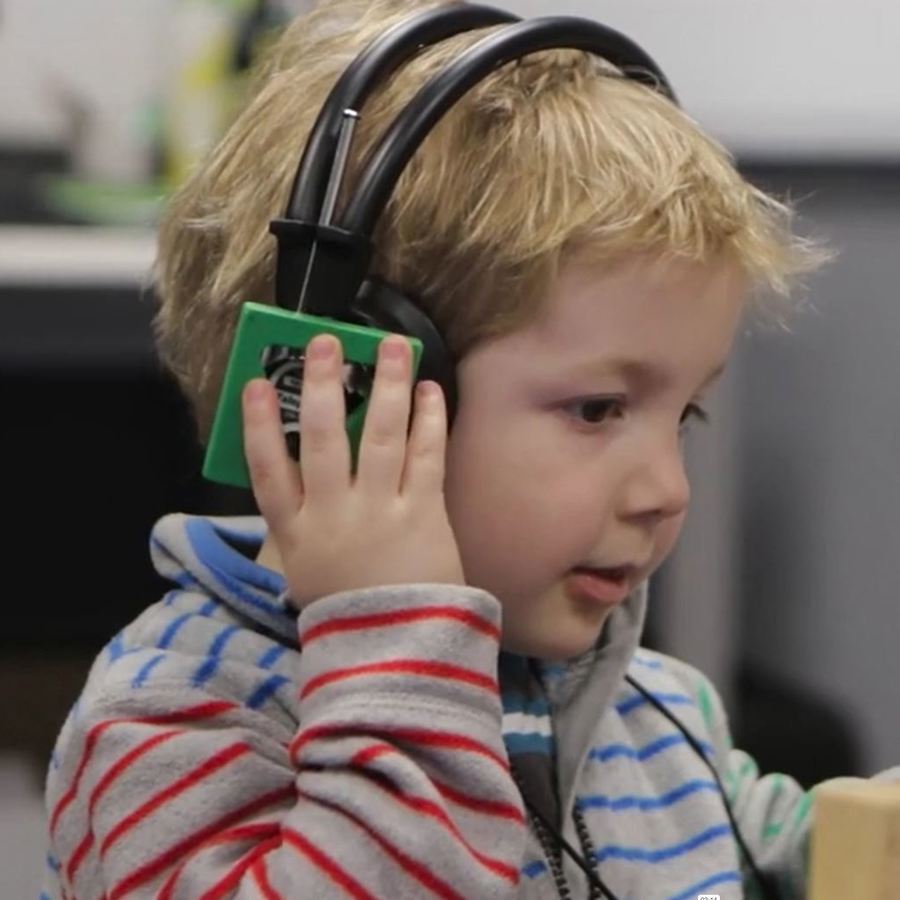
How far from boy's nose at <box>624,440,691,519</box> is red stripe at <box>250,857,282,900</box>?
0.74 feet

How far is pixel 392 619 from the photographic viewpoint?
2.32 feet

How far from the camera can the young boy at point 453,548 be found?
2.31 ft

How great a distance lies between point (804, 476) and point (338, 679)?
51.0 inches

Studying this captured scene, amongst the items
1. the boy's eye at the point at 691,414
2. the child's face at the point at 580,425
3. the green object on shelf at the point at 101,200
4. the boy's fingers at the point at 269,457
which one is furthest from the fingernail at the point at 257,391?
the green object on shelf at the point at 101,200

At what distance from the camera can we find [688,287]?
0.78 meters

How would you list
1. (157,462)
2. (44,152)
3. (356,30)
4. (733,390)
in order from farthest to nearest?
1. (157,462)
2. (44,152)
3. (733,390)
4. (356,30)

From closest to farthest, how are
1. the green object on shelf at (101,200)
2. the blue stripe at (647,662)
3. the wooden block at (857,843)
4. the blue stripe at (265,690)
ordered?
the wooden block at (857,843)
the blue stripe at (265,690)
the blue stripe at (647,662)
the green object on shelf at (101,200)

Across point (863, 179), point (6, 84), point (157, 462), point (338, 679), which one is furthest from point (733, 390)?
point (338, 679)

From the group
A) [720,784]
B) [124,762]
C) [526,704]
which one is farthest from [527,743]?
[124,762]

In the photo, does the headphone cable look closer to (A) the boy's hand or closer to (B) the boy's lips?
(B) the boy's lips

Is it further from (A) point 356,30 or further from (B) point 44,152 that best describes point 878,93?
(A) point 356,30

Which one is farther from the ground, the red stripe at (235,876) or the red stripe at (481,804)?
the red stripe at (481,804)

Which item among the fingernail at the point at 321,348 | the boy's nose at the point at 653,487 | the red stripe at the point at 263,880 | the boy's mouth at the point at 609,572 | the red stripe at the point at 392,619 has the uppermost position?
the fingernail at the point at 321,348

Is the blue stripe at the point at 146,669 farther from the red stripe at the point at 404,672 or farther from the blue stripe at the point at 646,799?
the blue stripe at the point at 646,799
